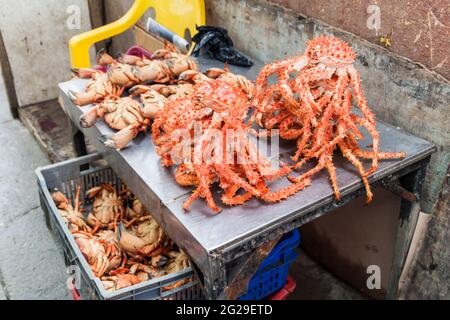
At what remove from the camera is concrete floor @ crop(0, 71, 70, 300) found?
312 cm

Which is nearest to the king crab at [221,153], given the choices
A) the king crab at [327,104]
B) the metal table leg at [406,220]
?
the king crab at [327,104]

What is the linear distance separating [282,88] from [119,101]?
95cm

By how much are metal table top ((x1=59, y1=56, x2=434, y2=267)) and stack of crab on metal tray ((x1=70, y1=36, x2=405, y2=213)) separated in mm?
40

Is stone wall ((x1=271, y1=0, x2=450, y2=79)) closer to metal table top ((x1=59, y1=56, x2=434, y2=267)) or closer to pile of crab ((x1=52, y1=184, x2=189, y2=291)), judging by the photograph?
metal table top ((x1=59, y1=56, x2=434, y2=267))

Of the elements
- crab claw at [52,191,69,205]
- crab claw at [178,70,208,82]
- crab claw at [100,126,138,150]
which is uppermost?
crab claw at [178,70,208,82]

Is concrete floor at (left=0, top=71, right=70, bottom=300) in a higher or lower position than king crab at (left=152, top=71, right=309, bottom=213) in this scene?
lower

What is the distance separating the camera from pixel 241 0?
11.1 ft

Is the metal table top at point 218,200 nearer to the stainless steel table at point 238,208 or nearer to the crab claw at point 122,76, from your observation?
the stainless steel table at point 238,208

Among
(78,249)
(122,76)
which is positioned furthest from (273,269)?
(122,76)

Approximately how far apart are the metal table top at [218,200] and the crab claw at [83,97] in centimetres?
26

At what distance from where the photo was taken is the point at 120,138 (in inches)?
93.7

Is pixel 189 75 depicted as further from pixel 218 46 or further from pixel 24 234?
pixel 24 234

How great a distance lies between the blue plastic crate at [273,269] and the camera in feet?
8.16

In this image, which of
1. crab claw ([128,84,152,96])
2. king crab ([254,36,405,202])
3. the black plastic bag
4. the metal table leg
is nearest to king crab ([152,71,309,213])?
king crab ([254,36,405,202])
